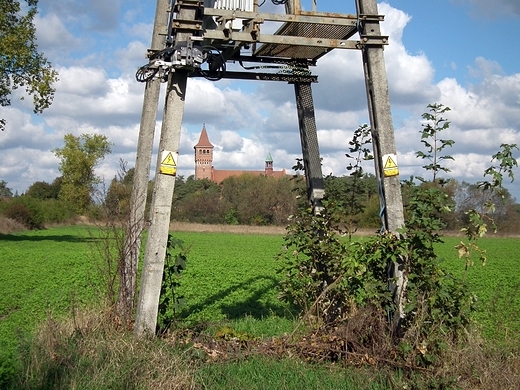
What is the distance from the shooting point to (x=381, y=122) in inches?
263

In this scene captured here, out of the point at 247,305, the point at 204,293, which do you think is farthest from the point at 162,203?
the point at 204,293

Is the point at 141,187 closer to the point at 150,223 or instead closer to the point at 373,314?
the point at 150,223

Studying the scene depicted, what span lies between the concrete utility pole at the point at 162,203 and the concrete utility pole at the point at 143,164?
0.81 meters

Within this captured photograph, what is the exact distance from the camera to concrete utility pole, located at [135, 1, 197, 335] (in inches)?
250

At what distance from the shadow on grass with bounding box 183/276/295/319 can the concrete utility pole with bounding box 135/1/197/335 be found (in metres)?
2.85

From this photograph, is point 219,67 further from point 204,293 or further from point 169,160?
point 204,293

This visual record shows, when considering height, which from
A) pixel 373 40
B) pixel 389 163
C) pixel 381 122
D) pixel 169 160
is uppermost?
pixel 373 40

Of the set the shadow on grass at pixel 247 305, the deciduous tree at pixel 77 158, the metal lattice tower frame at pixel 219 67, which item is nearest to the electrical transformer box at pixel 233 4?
the metal lattice tower frame at pixel 219 67

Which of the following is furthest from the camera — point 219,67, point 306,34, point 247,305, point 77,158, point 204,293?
point 77,158

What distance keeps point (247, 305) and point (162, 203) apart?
5.87m

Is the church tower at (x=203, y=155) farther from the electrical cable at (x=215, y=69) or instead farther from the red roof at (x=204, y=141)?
the electrical cable at (x=215, y=69)

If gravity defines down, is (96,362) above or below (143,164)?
below

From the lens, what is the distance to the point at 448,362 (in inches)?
220

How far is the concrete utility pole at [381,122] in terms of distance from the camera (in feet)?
21.5
